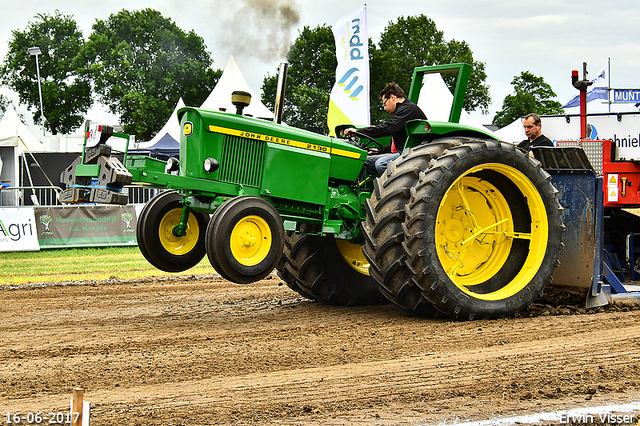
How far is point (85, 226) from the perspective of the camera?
1603 centimetres

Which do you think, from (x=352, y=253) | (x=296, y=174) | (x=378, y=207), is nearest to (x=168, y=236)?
(x=296, y=174)

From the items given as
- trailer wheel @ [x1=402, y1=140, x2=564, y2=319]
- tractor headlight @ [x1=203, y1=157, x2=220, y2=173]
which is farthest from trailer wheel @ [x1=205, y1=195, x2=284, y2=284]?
trailer wheel @ [x1=402, y1=140, x2=564, y2=319]

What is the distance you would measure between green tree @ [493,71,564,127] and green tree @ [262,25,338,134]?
18682mm

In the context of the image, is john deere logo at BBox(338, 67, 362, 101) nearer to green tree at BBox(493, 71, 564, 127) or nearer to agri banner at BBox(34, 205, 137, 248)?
agri banner at BBox(34, 205, 137, 248)

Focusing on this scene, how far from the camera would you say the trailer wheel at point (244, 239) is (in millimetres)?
5406

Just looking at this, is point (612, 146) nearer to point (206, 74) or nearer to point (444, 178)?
point (444, 178)

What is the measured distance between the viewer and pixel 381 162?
6.54m

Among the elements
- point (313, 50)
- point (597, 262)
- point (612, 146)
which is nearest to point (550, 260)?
point (597, 262)

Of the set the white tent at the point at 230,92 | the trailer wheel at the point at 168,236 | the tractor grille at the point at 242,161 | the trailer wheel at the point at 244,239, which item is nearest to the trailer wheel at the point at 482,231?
the trailer wheel at the point at 244,239

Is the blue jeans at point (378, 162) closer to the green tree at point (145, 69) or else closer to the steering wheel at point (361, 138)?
the steering wheel at point (361, 138)

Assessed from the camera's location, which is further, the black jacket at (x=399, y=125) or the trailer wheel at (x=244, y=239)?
the black jacket at (x=399, y=125)

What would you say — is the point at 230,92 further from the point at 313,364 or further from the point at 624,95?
the point at 313,364

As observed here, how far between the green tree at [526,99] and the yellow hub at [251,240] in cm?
5555

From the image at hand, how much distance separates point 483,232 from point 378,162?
1134 millimetres
